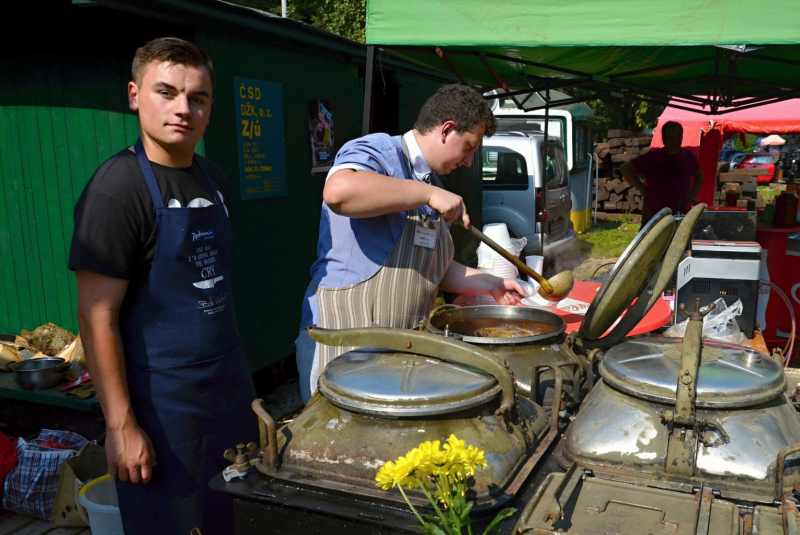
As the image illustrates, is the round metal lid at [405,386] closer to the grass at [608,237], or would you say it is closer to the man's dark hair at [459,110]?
the man's dark hair at [459,110]

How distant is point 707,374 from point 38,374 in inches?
154

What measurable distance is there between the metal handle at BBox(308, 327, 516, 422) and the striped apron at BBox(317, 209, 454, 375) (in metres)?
0.56

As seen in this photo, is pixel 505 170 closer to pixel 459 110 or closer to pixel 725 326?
pixel 725 326

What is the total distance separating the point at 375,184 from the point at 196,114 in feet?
1.82

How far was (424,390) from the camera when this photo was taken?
A: 1.30 meters

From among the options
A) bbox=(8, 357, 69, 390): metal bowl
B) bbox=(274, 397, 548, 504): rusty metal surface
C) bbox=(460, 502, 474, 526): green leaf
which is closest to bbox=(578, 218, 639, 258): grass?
bbox=(8, 357, 69, 390): metal bowl

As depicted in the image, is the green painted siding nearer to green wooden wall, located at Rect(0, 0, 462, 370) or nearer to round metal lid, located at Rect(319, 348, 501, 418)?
green wooden wall, located at Rect(0, 0, 462, 370)

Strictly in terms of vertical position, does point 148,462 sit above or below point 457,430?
below

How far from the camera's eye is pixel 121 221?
1.63m

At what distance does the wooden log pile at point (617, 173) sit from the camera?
1488 cm

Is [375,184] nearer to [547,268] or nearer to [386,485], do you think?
[386,485]

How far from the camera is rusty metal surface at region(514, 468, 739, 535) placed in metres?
1.08

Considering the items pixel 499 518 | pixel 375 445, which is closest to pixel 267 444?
pixel 375 445

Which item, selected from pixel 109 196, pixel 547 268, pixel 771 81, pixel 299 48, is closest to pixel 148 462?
pixel 109 196
